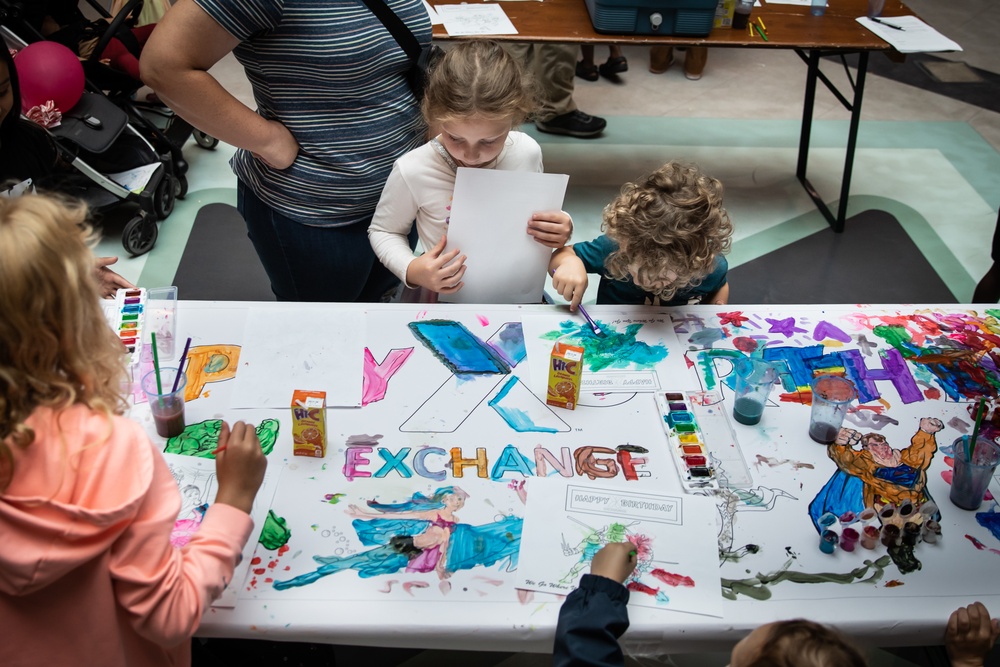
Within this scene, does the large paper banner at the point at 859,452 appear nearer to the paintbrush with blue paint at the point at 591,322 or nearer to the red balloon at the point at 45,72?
the paintbrush with blue paint at the point at 591,322

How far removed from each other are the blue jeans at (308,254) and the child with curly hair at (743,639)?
103cm

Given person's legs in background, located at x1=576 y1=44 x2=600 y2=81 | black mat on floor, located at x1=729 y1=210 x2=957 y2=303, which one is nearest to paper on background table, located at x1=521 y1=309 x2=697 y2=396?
black mat on floor, located at x1=729 y1=210 x2=957 y2=303

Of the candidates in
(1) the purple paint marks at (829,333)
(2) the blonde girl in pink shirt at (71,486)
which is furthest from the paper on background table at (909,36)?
(2) the blonde girl in pink shirt at (71,486)

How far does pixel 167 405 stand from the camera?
1.55m

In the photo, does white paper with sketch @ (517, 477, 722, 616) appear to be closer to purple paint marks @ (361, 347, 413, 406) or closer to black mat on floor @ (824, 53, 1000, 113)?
purple paint marks @ (361, 347, 413, 406)

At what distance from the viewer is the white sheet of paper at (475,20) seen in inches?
126

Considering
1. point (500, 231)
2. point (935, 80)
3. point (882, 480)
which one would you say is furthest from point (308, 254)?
point (935, 80)

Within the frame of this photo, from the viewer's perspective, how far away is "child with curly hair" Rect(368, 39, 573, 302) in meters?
1.73

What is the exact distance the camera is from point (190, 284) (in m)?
3.17

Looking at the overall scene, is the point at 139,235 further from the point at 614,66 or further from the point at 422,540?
the point at 614,66

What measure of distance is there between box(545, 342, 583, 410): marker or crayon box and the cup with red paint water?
0.68 metres

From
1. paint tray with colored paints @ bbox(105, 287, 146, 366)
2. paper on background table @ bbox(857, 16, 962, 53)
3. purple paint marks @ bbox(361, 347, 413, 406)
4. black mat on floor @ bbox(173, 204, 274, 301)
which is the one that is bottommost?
black mat on floor @ bbox(173, 204, 274, 301)

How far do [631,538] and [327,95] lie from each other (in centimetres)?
107

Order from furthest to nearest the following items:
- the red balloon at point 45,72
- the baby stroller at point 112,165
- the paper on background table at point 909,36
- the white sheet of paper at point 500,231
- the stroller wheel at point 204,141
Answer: the stroller wheel at point 204,141 < the paper on background table at point 909,36 < the baby stroller at point 112,165 < the red balloon at point 45,72 < the white sheet of paper at point 500,231
